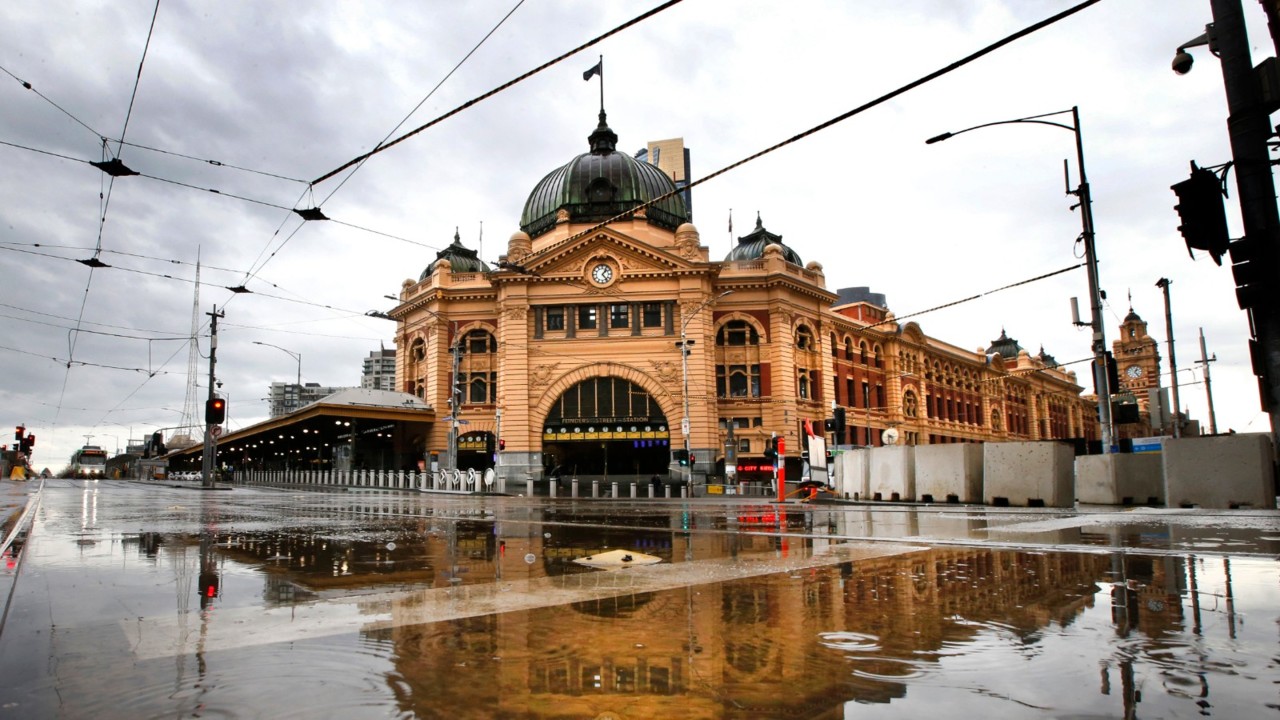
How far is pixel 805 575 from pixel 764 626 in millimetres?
2302

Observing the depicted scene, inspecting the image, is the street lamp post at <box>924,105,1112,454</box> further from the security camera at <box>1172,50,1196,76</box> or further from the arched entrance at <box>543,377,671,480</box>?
the arched entrance at <box>543,377,671,480</box>

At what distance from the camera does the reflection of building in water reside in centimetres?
325

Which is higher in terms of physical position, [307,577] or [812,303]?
[812,303]

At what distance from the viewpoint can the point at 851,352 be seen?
62844 mm

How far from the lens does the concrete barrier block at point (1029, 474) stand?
60.2 ft

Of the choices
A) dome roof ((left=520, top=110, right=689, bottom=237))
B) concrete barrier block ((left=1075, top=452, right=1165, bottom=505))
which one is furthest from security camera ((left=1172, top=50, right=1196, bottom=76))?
dome roof ((left=520, top=110, right=689, bottom=237))

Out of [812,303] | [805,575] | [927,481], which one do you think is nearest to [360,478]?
[812,303]

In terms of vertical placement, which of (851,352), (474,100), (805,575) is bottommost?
(805,575)

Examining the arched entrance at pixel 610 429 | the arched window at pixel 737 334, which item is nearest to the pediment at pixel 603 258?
the arched window at pixel 737 334

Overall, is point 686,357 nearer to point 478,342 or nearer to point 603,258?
point 603,258

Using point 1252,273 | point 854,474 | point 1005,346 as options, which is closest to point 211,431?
point 854,474

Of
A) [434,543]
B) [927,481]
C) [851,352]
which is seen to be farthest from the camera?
[851,352]

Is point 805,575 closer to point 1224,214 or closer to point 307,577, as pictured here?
point 307,577

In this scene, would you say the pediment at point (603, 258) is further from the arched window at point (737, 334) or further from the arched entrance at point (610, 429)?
the arched entrance at point (610, 429)
